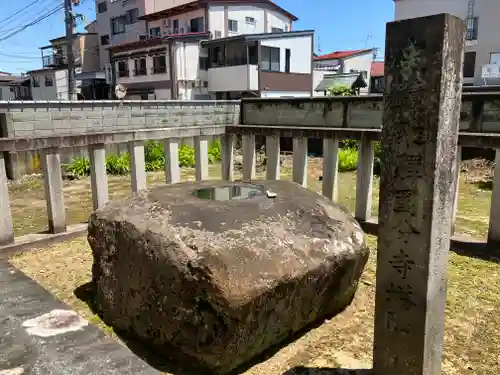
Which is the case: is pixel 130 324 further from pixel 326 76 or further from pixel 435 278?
pixel 326 76

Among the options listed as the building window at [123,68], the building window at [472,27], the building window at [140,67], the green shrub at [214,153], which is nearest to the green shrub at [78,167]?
the green shrub at [214,153]

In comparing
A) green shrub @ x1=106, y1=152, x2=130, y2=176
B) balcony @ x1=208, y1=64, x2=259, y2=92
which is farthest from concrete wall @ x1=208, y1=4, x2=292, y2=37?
green shrub @ x1=106, y1=152, x2=130, y2=176

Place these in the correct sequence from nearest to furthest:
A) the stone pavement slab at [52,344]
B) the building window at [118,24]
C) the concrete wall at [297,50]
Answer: the stone pavement slab at [52,344] < the concrete wall at [297,50] < the building window at [118,24]

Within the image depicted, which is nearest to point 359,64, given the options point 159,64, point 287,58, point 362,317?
point 287,58

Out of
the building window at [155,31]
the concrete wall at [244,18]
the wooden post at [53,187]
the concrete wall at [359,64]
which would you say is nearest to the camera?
the wooden post at [53,187]

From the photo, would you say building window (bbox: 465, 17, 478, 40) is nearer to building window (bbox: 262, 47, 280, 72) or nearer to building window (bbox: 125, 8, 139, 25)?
building window (bbox: 262, 47, 280, 72)

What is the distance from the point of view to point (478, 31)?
26.4 meters

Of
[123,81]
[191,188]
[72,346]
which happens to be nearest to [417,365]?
[72,346]

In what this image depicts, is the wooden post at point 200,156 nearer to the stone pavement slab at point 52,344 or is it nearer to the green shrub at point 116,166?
the green shrub at point 116,166

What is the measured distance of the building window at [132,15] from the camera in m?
39.9

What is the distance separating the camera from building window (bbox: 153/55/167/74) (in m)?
31.7

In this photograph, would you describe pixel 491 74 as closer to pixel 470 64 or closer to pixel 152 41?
pixel 470 64

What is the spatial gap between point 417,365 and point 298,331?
2246mm

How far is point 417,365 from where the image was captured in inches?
174
